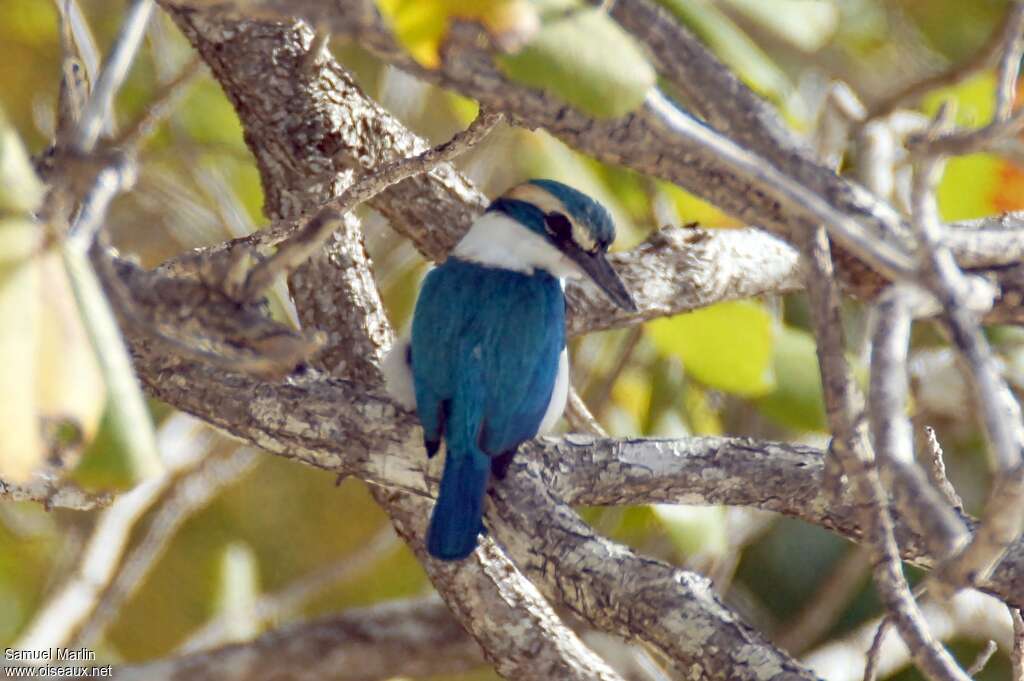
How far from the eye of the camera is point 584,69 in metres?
1.34

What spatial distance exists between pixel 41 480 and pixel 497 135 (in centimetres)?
227

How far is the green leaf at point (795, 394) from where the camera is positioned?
3146 millimetres

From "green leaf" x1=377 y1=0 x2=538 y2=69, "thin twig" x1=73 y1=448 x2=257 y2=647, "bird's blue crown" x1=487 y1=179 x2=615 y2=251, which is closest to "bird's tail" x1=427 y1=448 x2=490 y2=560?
"bird's blue crown" x1=487 y1=179 x2=615 y2=251

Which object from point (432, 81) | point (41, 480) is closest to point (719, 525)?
point (41, 480)

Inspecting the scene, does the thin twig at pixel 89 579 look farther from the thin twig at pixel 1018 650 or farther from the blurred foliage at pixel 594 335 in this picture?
the thin twig at pixel 1018 650

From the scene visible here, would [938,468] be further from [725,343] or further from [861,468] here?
[725,343]

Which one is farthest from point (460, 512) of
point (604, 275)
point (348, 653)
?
point (348, 653)

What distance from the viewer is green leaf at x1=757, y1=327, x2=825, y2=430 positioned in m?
3.15

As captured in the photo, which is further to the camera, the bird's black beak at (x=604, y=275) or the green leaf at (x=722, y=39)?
the bird's black beak at (x=604, y=275)

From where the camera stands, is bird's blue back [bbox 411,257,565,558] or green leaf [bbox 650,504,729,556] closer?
bird's blue back [bbox 411,257,565,558]

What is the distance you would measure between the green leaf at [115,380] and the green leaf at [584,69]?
0.47 meters

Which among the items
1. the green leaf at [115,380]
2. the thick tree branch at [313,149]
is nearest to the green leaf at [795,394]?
the thick tree branch at [313,149]

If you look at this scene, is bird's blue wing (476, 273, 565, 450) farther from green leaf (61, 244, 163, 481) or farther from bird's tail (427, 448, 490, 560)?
green leaf (61, 244, 163, 481)

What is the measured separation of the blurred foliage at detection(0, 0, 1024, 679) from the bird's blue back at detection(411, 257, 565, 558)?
1.58 ft
